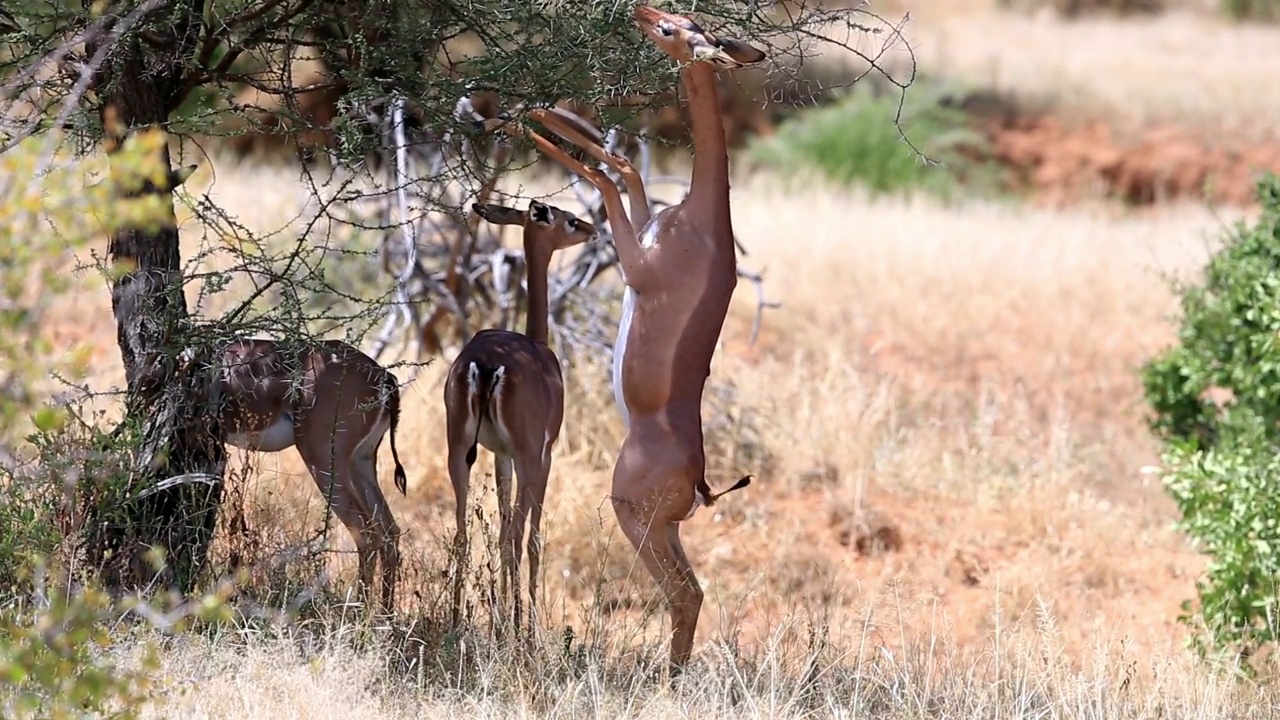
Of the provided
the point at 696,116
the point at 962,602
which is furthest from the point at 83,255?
the point at 962,602

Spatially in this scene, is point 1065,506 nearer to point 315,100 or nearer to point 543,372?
point 543,372

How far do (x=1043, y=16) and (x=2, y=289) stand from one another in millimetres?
34883

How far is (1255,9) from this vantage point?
36.4 metres

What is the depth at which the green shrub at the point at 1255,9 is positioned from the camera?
3634 cm

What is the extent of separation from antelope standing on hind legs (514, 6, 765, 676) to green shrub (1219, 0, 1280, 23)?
112 feet

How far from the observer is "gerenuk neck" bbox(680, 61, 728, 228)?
225 inches

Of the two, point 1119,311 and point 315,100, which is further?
point 315,100

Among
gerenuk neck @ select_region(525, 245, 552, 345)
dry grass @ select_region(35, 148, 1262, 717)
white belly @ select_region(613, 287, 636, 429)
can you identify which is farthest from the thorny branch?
white belly @ select_region(613, 287, 636, 429)

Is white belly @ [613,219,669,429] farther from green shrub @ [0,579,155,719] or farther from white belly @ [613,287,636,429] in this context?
green shrub @ [0,579,155,719]

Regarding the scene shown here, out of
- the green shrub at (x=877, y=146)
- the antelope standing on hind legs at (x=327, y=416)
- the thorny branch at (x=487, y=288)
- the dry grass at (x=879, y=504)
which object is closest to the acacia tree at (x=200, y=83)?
the antelope standing on hind legs at (x=327, y=416)

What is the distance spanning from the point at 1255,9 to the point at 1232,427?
1170 inches

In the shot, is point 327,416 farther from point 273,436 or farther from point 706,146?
point 706,146

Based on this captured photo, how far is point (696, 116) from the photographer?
5.77 m

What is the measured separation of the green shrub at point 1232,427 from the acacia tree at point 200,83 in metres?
3.39
